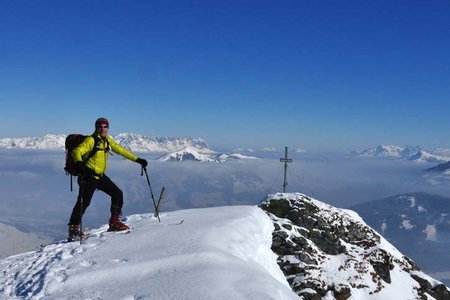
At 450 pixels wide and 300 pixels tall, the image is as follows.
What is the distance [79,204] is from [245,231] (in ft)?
19.4

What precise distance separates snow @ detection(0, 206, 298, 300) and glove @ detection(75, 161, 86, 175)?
2.20 metres

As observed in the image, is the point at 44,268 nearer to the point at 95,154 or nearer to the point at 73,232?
the point at 73,232

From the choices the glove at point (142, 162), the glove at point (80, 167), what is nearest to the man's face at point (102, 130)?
the glove at point (80, 167)

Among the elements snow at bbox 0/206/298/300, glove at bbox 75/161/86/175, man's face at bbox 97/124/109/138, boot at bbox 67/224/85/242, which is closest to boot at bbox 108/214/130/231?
snow at bbox 0/206/298/300

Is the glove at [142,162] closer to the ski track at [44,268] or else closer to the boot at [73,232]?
the ski track at [44,268]

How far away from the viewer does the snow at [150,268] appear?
736cm

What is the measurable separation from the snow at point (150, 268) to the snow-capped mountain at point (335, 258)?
5.28 metres

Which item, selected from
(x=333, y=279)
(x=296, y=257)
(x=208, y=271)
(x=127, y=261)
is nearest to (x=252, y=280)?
(x=208, y=271)

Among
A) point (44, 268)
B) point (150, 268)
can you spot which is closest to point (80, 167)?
point (44, 268)

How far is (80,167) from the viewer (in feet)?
36.9

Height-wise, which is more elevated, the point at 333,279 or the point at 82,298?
the point at 82,298

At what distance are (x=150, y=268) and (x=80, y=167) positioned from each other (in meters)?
4.33

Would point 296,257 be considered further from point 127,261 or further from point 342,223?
point 127,261

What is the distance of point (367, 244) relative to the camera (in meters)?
21.6
